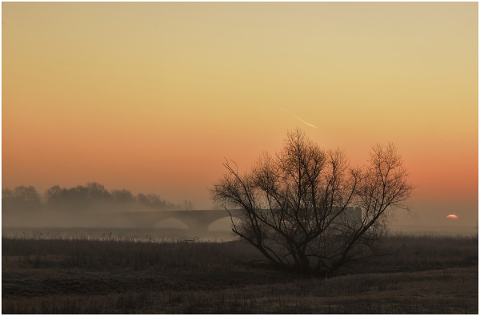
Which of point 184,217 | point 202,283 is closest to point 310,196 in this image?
point 202,283

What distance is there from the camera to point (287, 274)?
125 ft

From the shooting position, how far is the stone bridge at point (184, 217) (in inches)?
5048

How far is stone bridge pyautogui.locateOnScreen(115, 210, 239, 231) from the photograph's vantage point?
421ft

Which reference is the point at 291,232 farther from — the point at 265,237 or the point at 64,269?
the point at 64,269

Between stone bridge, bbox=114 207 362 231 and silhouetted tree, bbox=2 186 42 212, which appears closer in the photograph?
stone bridge, bbox=114 207 362 231

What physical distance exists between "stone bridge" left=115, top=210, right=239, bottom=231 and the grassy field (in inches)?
3083

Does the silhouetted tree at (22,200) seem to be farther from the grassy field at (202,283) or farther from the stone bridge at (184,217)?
the grassy field at (202,283)

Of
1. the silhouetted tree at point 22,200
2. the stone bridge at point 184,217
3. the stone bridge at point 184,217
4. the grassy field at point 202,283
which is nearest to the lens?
the grassy field at point 202,283

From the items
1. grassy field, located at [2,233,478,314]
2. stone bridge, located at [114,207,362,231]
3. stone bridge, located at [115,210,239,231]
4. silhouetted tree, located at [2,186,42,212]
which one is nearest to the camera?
grassy field, located at [2,233,478,314]

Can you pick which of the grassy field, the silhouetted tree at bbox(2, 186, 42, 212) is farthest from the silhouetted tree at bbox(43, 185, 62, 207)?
the grassy field

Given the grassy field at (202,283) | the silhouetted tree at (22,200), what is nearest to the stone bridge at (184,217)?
the silhouetted tree at (22,200)

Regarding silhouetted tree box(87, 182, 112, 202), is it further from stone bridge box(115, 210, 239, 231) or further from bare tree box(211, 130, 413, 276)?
bare tree box(211, 130, 413, 276)

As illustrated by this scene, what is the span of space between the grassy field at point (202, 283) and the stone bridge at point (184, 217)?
78296mm

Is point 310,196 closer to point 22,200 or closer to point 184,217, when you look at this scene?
point 184,217
